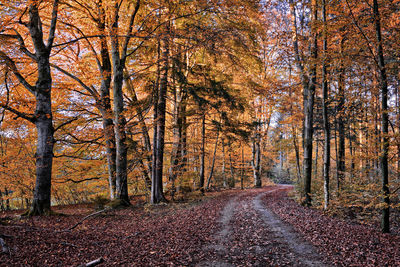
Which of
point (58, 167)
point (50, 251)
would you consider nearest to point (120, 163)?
point (58, 167)

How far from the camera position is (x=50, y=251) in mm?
5250

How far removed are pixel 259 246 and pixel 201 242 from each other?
1.62 meters

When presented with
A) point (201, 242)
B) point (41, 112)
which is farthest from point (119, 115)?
point (201, 242)

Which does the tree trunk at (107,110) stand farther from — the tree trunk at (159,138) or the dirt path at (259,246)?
the dirt path at (259,246)

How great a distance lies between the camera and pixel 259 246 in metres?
6.11

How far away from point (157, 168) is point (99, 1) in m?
9.18

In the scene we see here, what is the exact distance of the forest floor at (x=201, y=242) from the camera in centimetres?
510

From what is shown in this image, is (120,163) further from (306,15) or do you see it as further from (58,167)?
(306,15)

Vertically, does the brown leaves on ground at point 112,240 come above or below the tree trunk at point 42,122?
below

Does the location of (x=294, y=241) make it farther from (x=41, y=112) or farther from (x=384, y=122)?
(x=41, y=112)

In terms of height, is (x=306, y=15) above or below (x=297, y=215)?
above

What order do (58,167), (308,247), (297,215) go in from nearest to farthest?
(308,247)
(297,215)
(58,167)

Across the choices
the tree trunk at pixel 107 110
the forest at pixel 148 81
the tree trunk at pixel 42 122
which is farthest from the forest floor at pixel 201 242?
the tree trunk at pixel 107 110

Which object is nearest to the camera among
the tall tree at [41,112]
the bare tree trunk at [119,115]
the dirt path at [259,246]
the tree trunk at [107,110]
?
the dirt path at [259,246]
